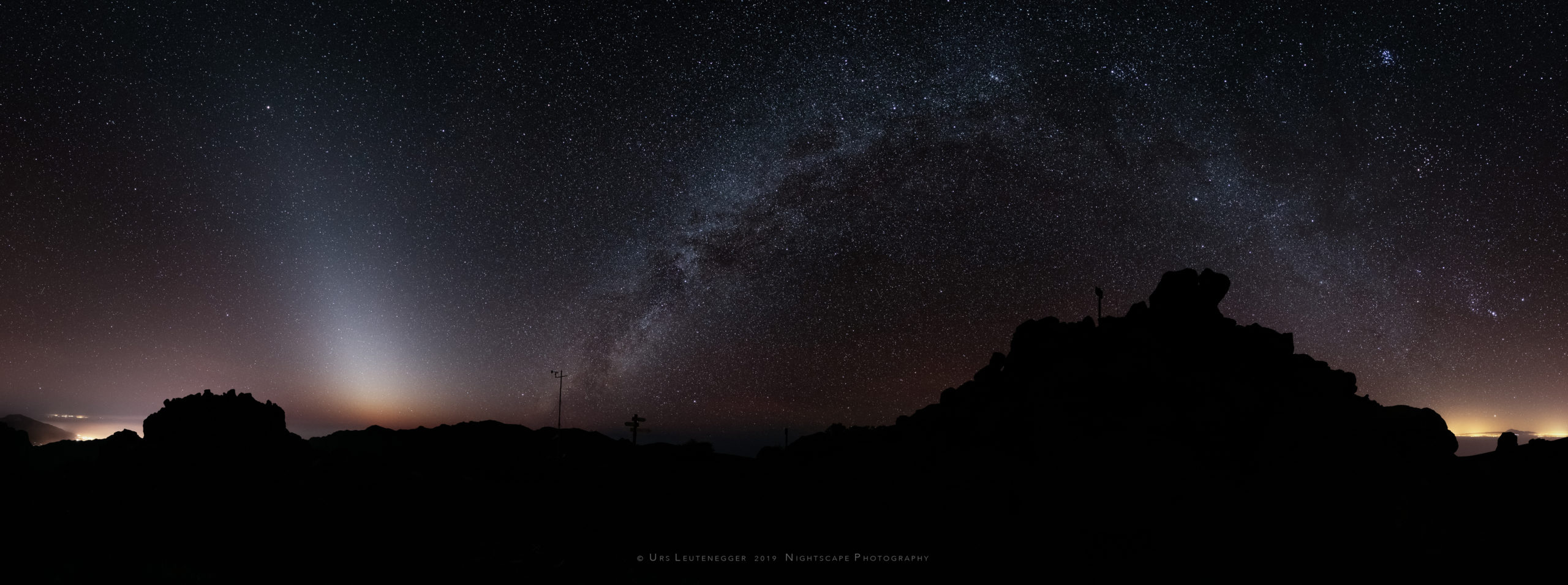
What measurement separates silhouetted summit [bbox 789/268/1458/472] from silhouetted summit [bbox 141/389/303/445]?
36958 millimetres

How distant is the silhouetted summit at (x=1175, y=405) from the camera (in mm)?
31328

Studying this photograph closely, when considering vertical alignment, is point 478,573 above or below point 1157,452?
below

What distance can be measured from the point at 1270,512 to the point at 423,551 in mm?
36095

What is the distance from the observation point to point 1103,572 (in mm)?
28344

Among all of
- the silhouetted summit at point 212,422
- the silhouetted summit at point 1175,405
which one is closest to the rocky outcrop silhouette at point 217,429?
the silhouetted summit at point 212,422

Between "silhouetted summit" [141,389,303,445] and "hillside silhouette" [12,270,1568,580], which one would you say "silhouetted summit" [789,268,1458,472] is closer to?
"hillside silhouette" [12,270,1568,580]

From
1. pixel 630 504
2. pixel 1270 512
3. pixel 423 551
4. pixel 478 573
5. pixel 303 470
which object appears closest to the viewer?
pixel 478 573

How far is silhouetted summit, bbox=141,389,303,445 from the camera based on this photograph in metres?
35.6

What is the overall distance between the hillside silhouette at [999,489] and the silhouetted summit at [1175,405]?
0.12 meters

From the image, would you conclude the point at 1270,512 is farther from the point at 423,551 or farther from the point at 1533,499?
the point at 423,551

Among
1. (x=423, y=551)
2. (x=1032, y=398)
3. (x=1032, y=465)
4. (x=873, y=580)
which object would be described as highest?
(x=1032, y=398)

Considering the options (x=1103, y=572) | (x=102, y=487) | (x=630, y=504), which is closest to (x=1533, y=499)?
(x=1103, y=572)

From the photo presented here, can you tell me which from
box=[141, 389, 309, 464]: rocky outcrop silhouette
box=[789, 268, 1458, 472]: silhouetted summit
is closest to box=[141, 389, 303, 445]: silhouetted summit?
box=[141, 389, 309, 464]: rocky outcrop silhouette

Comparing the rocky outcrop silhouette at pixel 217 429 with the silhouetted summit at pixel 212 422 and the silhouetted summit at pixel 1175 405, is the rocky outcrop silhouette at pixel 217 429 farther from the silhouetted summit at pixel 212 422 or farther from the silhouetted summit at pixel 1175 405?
the silhouetted summit at pixel 1175 405
